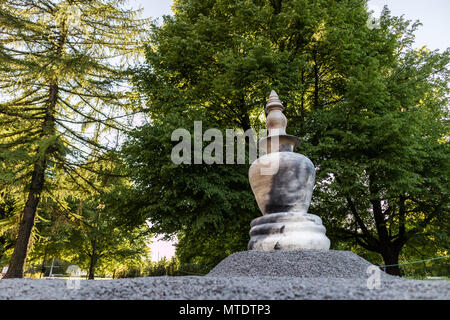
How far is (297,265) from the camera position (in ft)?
16.3

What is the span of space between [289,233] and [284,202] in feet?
2.63

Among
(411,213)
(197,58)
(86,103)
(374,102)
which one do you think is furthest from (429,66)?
(86,103)

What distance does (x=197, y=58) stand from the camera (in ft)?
36.5

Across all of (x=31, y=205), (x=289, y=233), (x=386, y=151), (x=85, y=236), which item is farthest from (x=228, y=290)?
(x=85, y=236)

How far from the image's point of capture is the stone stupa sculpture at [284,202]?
5934 millimetres

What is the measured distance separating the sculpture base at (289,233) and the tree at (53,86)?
317 inches

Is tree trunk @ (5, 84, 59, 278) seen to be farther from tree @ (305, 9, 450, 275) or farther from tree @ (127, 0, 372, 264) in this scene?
tree @ (305, 9, 450, 275)

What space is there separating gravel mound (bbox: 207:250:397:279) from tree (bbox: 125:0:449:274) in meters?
3.63

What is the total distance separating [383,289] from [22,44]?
578 inches

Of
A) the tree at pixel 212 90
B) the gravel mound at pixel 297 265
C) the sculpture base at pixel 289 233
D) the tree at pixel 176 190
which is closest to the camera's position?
the gravel mound at pixel 297 265

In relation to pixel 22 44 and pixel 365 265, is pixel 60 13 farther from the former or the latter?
pixel 365 265

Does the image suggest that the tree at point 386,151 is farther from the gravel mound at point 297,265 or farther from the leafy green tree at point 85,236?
the leafy green tree at point 85,236

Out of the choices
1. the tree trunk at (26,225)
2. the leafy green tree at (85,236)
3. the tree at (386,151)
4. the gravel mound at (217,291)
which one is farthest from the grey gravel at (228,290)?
the tree trunk at (26,225)

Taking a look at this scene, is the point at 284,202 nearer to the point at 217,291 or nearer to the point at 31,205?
the point at 217,291
